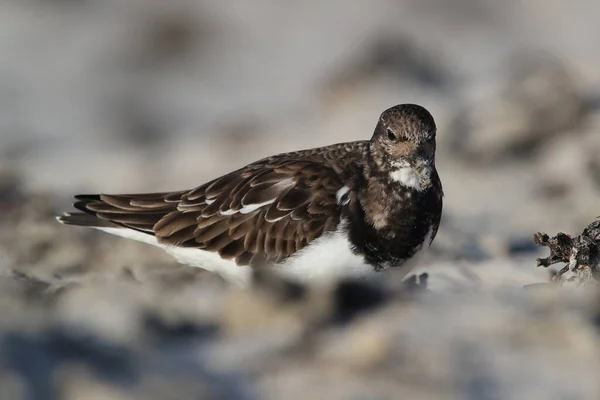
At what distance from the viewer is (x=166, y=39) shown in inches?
437

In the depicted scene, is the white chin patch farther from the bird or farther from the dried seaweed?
the dried seaweed

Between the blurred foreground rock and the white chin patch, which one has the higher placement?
the white chin patch

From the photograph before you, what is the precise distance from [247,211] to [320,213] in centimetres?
41

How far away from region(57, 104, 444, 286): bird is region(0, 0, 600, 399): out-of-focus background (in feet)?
0.68

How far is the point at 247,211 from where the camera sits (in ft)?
14.0

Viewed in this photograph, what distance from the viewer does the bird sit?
12.7 ft

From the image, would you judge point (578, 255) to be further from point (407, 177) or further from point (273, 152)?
point (273, 152)

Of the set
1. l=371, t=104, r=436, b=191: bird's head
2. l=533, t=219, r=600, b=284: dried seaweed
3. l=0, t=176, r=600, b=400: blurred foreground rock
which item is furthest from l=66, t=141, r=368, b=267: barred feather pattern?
l=533, t=219, r=600, b=284: dried seaweed

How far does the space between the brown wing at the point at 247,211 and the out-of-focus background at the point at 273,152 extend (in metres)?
0.22

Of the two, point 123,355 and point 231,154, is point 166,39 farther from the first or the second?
point 123,355

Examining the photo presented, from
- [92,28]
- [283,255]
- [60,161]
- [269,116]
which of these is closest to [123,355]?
[283,255]

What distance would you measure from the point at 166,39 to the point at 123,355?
849 cm

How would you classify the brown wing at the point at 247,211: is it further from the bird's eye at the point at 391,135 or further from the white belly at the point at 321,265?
the bird's eye at the point at 391,135

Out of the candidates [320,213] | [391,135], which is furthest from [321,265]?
[391,135]
